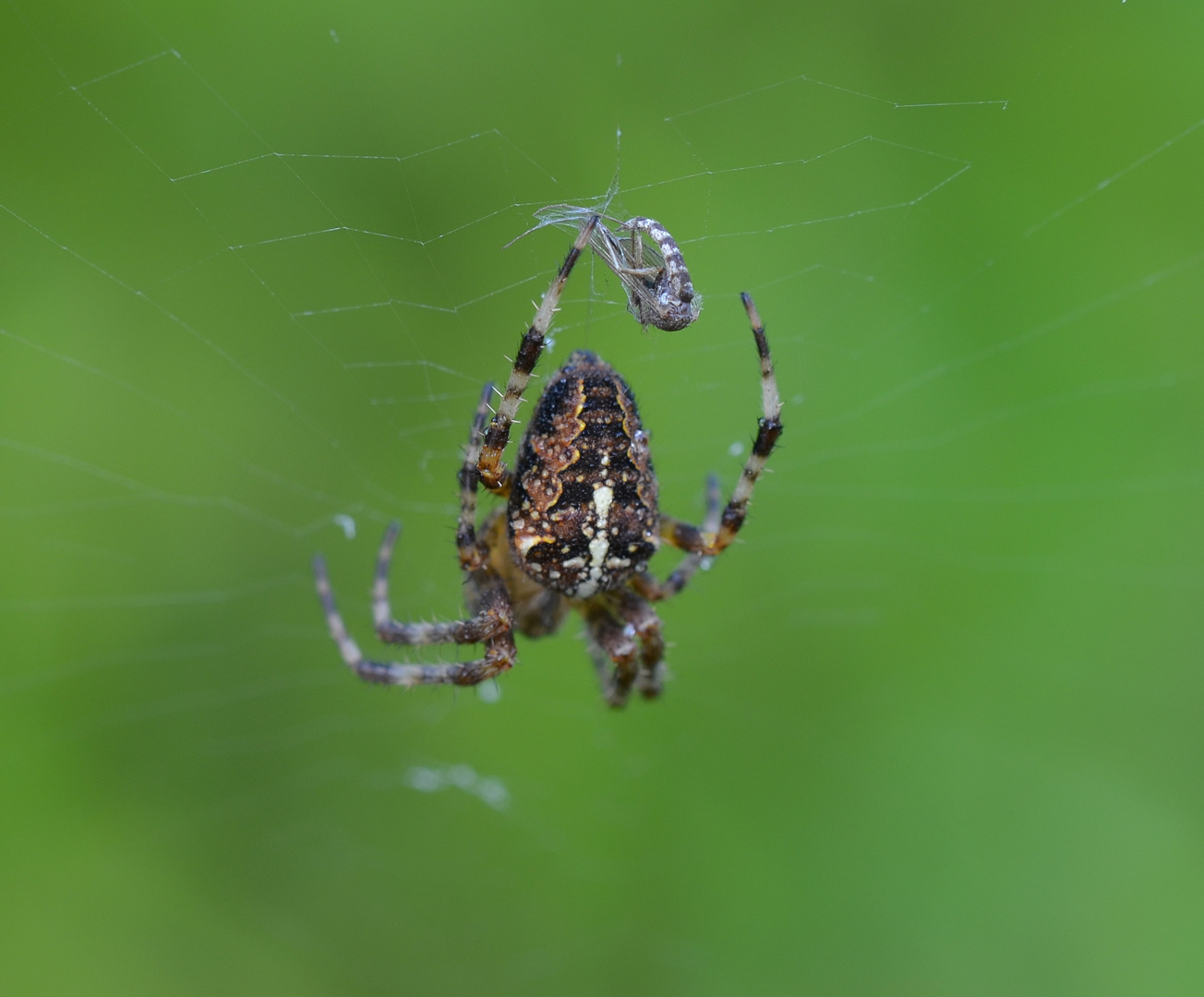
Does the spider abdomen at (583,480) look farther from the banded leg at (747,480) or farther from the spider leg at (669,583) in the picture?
the spider leg at (669,583)

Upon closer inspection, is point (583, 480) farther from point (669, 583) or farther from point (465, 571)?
point (669, 583)

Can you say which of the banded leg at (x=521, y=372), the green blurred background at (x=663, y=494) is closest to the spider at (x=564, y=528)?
the banded leg at (x=521, y=372)

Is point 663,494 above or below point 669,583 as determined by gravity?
above

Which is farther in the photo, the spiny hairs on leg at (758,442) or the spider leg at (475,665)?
the spider leg at (475,665)

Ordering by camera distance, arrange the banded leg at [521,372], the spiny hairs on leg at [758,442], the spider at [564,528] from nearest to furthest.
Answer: the banded leg at [521,372], the spider at [564,528], the spiny hairs on leg at [758,442]

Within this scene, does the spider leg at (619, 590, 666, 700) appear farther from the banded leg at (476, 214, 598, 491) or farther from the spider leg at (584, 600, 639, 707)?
the banded leg at (476, 214, 598, 491)

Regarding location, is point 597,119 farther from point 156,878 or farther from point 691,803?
point 156,878

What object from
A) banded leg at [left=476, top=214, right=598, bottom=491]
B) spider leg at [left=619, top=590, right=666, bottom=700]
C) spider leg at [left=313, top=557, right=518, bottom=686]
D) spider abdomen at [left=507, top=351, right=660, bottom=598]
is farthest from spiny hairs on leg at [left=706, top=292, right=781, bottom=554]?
spider leg at [left=313, top=557, right=518, bottom=686]

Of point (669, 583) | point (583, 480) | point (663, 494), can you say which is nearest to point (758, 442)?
point (583, 480)

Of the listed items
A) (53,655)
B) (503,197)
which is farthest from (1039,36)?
(53,655)
